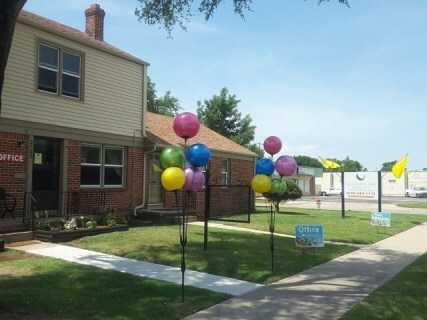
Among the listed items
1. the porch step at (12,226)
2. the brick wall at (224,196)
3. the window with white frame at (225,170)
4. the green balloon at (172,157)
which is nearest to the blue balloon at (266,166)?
the green balloon at (172,157)

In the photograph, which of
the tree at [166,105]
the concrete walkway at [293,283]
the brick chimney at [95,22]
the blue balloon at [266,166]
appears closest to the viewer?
the concrete walkway at [293,283]

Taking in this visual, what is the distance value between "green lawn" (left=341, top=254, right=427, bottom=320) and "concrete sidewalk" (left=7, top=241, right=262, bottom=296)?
182cm

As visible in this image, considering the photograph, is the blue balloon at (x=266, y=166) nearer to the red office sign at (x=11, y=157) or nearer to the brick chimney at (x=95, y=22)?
the red office sign at (x=11, y=157)

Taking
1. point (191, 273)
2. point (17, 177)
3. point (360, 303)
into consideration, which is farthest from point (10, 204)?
point (360, 303)

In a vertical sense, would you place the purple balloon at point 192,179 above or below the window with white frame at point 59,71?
below

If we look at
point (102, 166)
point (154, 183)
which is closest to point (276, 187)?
point (102, 166)

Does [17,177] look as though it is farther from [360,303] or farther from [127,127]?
[360,303]

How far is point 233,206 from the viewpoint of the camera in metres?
20.3

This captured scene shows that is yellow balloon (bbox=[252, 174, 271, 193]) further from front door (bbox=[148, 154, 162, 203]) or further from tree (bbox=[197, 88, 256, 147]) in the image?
tree (bbox=[197, 88, 256, 147])

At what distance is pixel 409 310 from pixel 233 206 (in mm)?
14075

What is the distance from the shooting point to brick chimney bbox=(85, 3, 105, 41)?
1739cm

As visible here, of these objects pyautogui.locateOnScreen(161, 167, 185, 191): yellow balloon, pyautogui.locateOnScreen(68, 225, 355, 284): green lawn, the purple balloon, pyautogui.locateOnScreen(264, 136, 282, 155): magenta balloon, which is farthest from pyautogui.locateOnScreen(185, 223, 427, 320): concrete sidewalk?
pyautogui.locateOnScreen(264, 136, 282, 155): magenta balloon

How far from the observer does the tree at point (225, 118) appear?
157ft

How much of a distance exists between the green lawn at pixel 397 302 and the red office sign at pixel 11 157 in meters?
9.31
